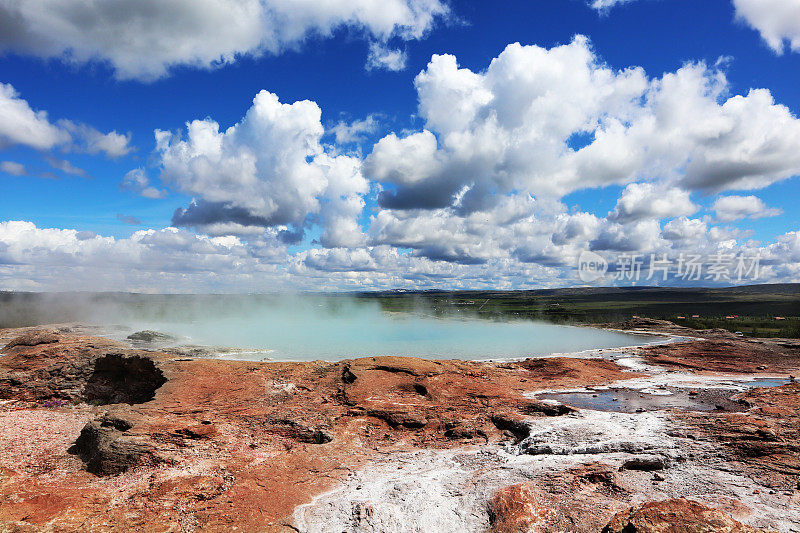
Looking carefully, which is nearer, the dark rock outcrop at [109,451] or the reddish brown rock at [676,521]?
the reddish brown rock at [676,521]

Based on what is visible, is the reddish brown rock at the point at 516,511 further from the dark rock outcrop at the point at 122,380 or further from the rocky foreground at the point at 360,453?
the dark rock outcrop at the point at 122,380

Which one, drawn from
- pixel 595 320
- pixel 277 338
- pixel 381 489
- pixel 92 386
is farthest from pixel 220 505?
pixel 595 320

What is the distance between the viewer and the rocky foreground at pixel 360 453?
725cm

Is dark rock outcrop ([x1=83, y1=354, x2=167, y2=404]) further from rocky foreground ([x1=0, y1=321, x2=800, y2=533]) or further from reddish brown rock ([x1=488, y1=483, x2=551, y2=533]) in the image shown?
reddish brown rock ([x1=488, y1=483, x2=551, y2=533])

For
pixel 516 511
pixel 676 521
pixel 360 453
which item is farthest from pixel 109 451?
pixel 676 521

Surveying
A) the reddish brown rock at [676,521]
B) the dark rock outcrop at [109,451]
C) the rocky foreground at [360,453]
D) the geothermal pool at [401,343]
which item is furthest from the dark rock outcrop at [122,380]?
the reddish brown rock at [676,521]

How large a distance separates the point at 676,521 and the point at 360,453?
7.68m

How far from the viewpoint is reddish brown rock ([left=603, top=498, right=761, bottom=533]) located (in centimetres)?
488

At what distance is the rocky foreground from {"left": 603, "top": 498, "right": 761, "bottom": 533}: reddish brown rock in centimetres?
2

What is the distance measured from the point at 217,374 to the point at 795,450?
1888cm

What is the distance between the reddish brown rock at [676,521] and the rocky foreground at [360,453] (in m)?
0.02

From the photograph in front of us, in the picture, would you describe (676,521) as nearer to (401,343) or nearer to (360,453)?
(360,453)

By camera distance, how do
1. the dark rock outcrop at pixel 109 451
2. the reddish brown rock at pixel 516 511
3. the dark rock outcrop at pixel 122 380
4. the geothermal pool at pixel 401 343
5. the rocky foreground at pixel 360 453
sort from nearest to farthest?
the reddish brown rock at pixel 516 511, the rocky foreground at pixel 360 453, the dark rock outcrop at pixel 109 451, the dark rock outcrop at pixel 122 380, the geothermal pool at pixel 401 343

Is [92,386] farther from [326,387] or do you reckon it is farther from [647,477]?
[647,477]
